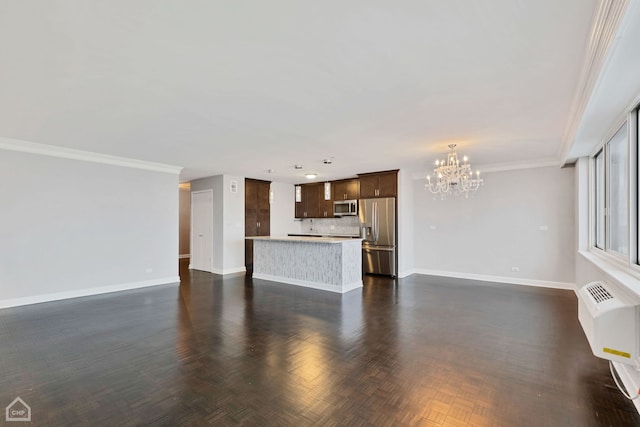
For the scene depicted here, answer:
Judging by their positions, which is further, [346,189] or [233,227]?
[346,189]

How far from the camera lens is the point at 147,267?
6020mm

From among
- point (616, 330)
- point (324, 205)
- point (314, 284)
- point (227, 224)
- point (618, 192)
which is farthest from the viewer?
point (324, 205)

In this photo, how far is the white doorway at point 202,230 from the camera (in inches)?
304

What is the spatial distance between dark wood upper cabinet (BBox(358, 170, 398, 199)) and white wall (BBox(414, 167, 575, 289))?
0.90m

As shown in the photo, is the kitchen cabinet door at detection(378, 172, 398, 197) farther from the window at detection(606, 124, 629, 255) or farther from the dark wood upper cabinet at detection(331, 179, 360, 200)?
the window at detection(606, 124, 629, 255)

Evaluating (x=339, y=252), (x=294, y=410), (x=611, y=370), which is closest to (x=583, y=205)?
(x=611, y=370)

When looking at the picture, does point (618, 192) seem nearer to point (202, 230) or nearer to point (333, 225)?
point (333, 225)

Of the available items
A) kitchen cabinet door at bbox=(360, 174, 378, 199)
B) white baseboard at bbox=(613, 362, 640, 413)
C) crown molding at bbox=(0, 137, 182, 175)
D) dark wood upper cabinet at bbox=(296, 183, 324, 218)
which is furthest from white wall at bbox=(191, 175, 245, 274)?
white baseboard at bbox=(613, 362, 640, 413)

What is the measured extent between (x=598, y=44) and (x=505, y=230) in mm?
5034

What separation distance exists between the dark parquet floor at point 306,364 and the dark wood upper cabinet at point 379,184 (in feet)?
9.60

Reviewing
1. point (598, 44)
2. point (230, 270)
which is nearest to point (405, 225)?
point (230, 270)

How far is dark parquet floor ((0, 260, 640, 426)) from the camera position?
2.06 metres

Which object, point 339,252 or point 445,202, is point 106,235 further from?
point 445,202

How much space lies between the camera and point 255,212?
8180 millimetres
